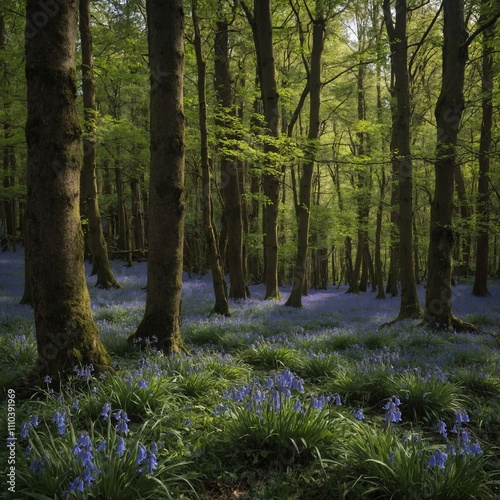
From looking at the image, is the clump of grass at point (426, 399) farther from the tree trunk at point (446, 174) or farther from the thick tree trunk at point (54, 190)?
the tree trunk at point (446, 174)

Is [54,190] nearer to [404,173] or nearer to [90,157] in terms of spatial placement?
[404,173]

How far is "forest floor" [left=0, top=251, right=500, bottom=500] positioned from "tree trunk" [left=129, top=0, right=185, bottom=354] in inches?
25.1

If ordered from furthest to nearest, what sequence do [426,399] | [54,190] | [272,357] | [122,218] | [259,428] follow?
[122,218], [272,357], [426,399], [54,190], [259,428]

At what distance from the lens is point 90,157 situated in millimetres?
15148

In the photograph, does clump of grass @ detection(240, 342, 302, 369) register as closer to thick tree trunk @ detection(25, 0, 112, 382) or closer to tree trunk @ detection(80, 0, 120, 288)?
thick tree trunk @ detection(25, 0, 112, 382)

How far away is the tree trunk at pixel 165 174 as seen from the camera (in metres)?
6.20

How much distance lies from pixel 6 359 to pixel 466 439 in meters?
5.92

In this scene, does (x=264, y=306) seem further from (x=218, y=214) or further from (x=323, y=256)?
(x=323, y=256)

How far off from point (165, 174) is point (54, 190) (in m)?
2.17

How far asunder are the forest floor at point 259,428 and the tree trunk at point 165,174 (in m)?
0.64

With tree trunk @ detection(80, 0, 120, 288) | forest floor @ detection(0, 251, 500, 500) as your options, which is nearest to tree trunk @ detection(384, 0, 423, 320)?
forest floor @ detection(0, 251, 500, 500)

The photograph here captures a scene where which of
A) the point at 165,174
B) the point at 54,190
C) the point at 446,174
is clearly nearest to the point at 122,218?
the point at 446,174

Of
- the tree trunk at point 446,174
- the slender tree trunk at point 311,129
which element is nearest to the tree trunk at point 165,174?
the tree trunk at point 446,174

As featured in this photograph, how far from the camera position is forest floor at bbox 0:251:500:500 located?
9.20ft
